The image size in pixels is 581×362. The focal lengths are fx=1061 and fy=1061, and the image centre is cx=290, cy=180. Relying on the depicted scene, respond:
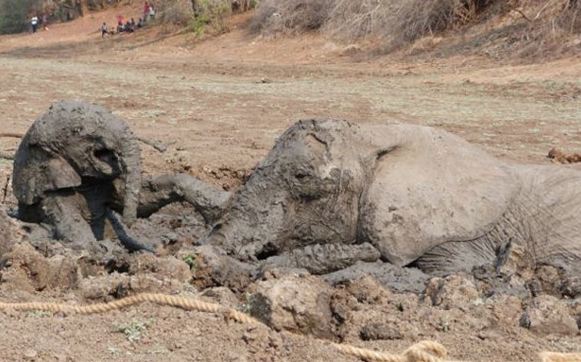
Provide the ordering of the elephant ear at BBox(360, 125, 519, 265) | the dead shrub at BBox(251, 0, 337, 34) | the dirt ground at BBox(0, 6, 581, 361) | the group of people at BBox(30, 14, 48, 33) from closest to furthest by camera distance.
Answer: the dirt ground at BBox(0, 6, 581, 361) < the elephant ear at BBox(360, 125, 519, 265) < the dead shrub at BBox(251, 0, 337, 34) < the group of people at BBox(30, 14, 48, 33)

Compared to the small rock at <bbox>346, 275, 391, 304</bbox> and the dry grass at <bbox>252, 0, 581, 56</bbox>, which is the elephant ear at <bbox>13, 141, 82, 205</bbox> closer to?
the small rock at <bbox>346, 275, 391, 304</bbox>

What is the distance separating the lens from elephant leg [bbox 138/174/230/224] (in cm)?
589

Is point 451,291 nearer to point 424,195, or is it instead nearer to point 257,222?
point 424,195

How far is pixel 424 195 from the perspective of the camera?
555 centimetres

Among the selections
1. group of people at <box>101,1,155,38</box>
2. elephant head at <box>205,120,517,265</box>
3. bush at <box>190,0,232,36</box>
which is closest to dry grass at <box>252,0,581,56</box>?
bush at <box>190,0,232,36</box>

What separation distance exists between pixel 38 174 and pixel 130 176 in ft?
1.82

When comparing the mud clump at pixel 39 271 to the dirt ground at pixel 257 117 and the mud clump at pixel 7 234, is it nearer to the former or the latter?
the dirt ground at pixel 257 117

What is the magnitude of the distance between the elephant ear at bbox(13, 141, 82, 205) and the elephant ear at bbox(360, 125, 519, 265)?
168cm

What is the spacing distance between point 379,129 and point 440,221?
0.60m

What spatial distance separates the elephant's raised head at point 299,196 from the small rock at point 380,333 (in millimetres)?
1214

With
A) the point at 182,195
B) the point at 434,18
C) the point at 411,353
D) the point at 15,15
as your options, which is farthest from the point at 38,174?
the point at 15,15

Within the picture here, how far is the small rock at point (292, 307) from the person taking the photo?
167 inches

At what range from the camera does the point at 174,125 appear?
1209 cm

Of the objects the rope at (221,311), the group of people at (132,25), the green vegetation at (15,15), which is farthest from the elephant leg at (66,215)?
the green vegetation at (15,15)
